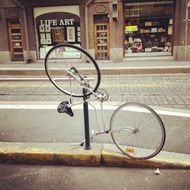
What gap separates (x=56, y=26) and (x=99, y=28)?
287 centimetres

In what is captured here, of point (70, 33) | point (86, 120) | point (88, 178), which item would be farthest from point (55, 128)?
point (70, 33)

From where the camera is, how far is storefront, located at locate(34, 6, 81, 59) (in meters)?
16.8

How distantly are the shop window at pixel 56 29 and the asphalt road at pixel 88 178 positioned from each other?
14045 mm

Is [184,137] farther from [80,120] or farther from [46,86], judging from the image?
[46,86]

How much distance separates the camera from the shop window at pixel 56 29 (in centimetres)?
1694

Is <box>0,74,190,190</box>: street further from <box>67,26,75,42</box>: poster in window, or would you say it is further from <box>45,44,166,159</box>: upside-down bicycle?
<box>67,26,75,42</box>: poster in window

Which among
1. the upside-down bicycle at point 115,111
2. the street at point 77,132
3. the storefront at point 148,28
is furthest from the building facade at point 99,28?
the upside-down bicycle at point 115,111

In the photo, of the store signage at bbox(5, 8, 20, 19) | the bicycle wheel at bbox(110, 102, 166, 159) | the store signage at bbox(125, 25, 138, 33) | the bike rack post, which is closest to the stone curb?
the store signage at bbox(125, 25, 138, 33)

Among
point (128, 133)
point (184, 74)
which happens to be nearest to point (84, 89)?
point (128, 133)

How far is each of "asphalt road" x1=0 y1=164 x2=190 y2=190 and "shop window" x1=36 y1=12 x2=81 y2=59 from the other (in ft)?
46.1

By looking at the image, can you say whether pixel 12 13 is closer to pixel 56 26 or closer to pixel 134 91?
pixel 56 26

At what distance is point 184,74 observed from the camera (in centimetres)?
1207

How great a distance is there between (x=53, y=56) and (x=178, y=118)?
3.02 meters

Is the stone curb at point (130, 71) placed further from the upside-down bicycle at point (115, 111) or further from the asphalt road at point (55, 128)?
the upside-down bicycle at point (115, 111)
